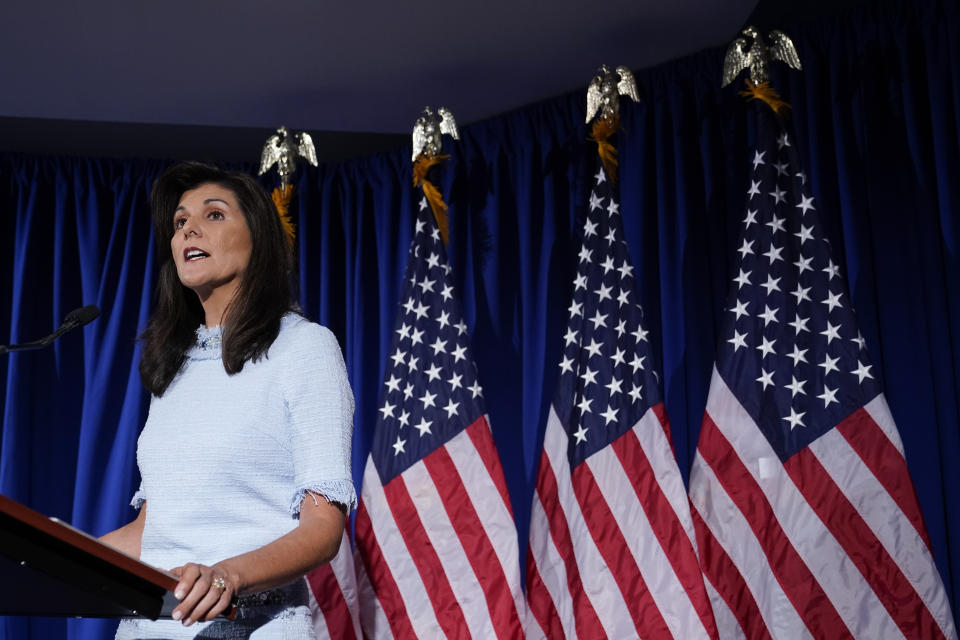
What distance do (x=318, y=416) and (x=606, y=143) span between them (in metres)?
1.91

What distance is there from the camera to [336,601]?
294cm

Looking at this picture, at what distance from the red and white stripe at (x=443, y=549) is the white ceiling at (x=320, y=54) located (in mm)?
1322

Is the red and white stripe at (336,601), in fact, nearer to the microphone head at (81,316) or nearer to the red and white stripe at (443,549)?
the red and white stripe at (443,549)

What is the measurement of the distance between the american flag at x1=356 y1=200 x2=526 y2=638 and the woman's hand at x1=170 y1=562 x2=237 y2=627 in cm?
187

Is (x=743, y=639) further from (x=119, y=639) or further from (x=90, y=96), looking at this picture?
(x=90, y=96)

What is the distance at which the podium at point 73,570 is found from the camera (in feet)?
2.80

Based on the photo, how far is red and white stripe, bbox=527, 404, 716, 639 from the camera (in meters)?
2.51

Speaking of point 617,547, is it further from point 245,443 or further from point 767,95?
point 245,443

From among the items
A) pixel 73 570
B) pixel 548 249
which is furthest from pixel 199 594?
pixel 548 249

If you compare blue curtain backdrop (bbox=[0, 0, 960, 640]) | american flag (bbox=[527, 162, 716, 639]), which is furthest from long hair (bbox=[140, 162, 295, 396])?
blue curtain backdrop (bbox=[0, 0, 960, 640])

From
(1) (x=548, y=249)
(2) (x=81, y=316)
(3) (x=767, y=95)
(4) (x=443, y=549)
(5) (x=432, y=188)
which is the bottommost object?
(4) (x=443, y=549)

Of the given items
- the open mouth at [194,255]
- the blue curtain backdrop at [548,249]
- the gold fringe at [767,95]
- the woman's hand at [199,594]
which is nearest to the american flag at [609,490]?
the blue curtain backdrop at [548,249]

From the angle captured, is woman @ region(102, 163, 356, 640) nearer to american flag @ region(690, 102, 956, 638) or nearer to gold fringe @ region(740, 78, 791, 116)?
american flag @ region(690, 102, 956, 638)

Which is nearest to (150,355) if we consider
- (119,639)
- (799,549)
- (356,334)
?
(119,639)
